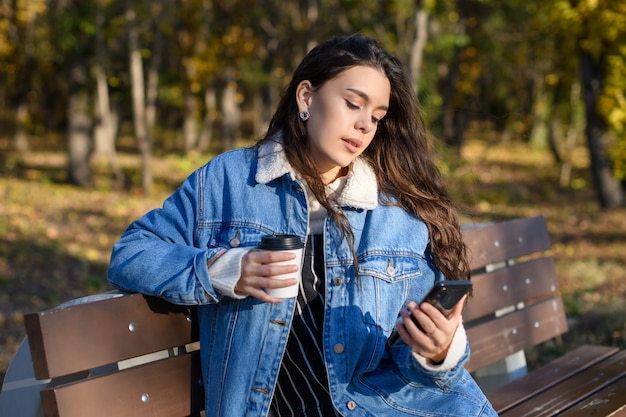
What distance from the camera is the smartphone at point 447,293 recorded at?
2.13 metres

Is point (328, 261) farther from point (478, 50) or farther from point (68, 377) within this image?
point (478, 50)

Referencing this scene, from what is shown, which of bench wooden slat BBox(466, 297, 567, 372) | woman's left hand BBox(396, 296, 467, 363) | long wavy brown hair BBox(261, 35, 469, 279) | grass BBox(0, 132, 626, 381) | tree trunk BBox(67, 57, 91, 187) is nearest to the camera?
woman's left hand BBox(396, 296, 467, 363)

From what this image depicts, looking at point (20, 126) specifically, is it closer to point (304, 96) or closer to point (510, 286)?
point (510, 286)

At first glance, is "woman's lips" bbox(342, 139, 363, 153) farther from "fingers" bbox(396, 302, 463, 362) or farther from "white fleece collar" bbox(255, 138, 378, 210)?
"fingers" bbox(396, 302, 463, 362)

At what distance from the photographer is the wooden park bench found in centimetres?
212

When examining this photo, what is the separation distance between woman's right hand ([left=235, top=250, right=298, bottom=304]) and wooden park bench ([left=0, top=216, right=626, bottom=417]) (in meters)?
0.33

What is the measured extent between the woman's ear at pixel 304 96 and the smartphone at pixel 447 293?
78cm

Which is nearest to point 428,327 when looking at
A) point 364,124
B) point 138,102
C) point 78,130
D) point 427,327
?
point 427,327

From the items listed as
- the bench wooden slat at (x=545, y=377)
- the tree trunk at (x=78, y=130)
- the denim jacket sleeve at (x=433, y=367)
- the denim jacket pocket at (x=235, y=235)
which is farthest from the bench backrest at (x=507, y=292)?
the tree trunk at (x=78, y=130)

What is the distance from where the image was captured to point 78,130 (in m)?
16.1

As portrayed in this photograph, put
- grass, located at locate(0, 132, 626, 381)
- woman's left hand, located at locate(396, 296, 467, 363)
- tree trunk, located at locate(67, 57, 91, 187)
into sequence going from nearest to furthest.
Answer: woman's left hand, located at locate(396, 296, 467, 363), grass, located at locate(0, 132, 626, 381), tree trunk, located at locate(67, 57, 91, 187)

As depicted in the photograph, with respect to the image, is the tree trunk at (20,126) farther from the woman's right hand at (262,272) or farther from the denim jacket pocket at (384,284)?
the woman's right hand at (262,272)

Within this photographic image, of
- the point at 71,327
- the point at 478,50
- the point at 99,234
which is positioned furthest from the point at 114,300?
the point at 478,50

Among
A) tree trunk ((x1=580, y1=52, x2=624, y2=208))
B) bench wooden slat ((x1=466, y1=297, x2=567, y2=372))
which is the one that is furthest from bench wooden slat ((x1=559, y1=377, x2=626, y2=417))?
tree trunk ((x1=580, y1=52, x2=624, y2=208))
